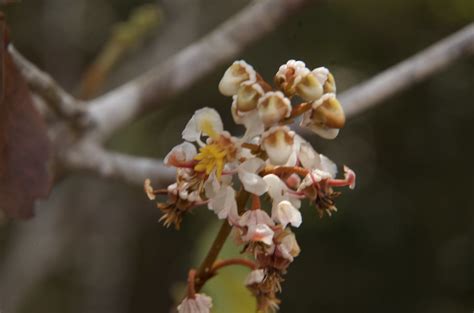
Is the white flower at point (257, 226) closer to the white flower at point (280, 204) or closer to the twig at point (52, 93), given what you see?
the white flower at point (280, 204)

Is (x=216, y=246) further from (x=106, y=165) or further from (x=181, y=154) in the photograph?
(x=106, y=165)

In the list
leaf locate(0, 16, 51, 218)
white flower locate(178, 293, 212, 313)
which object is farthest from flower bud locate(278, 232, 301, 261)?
leaf locate(0, 16, 51, 218)

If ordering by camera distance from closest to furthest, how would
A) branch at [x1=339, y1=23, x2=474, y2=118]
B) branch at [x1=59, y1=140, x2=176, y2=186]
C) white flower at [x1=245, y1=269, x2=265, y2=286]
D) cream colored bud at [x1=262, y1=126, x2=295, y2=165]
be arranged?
cream colored bud at [x1=262, y1=126, x2=295, y2=165] → white flower at [x1=245, y1=269, x2=265, y2=286] → branch at [x1=339, y1=23, x2=474, y2=118] → branch at [x1=59, y1=140, x2=176, y2=186]

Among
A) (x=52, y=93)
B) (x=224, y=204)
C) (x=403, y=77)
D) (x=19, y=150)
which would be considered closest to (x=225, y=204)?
(x=224, y=204)

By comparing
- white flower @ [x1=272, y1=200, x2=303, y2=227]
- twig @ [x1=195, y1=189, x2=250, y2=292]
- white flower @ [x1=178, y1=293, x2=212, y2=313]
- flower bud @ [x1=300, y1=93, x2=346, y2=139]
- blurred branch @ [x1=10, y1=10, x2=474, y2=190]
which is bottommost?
white flower @ [x1=178, y1=293, x2=212, y2=313]

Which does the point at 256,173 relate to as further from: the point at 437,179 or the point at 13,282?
the point at 437,179

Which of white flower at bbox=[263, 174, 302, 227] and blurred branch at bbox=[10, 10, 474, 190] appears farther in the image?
blurred branch at bbox=[10, 10, 474, 190]

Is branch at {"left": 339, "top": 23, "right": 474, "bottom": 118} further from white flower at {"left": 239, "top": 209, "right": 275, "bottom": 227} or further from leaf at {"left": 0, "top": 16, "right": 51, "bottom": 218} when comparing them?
white flower at {"left": 239, "top": 209, "right": 275, "bottom": 227}
